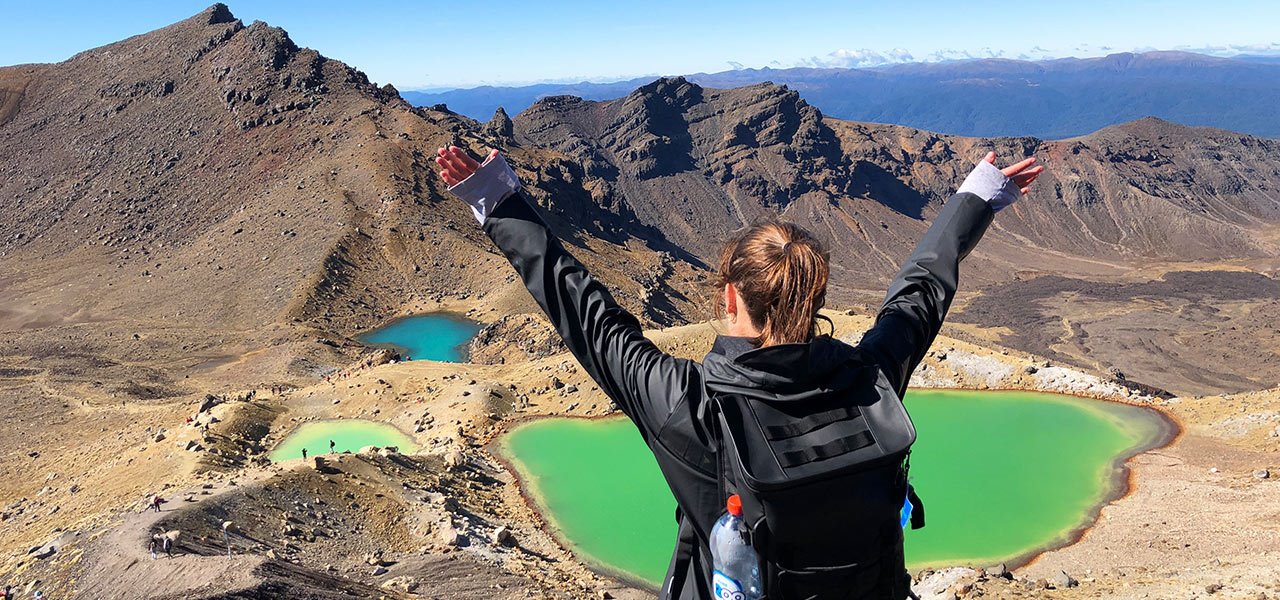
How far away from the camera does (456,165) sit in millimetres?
3469

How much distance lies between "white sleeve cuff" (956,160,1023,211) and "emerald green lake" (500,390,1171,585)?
17.6 metres

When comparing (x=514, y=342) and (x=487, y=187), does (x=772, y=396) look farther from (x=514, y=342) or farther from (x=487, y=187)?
(x=514, y=342)

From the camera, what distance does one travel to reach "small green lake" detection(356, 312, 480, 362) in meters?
48.9

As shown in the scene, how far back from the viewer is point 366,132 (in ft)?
250

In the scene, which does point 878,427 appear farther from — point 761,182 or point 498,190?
point 761,182

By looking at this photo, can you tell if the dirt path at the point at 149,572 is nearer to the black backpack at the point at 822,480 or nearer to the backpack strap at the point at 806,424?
the black backpack at the point at 822,480

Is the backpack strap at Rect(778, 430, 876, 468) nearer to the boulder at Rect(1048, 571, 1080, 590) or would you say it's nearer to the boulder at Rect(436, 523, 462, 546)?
the boulder at Rect(1048, 571, 1080, 590)

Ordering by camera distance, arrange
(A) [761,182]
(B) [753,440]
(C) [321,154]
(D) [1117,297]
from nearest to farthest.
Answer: (B) [753,440]
(C) [321,154]
(D) [1117,297]
(A) [761,182]


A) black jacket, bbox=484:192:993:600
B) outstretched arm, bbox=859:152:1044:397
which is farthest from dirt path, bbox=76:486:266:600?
outstretched arm, bbox=859:152:1044:397

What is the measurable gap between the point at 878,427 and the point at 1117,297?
104790 mm

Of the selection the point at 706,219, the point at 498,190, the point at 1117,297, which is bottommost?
the point at 1117,297

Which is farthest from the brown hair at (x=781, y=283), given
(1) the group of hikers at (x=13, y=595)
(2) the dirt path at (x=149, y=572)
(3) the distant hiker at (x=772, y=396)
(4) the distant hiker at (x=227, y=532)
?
(4) the distant hiker at (x=227, y=532)

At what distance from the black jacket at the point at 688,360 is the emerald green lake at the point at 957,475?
57.8 ft

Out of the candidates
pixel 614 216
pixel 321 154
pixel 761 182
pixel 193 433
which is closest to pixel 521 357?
pixel 193 433
